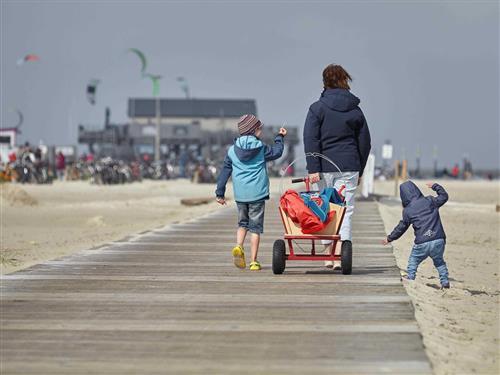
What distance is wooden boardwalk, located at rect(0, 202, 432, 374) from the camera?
24.3ft

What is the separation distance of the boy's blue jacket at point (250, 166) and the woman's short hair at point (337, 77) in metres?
0.79

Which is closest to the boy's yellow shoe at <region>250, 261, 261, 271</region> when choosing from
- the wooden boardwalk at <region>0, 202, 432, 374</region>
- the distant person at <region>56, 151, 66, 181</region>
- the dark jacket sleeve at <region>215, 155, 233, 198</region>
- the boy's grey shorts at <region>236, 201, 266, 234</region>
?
the wooden boardwalk at <region>0, 202, 432, 374</region>

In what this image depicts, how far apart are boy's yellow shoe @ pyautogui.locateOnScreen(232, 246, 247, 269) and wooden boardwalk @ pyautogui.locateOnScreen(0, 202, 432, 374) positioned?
0.08 m

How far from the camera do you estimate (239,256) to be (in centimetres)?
1220

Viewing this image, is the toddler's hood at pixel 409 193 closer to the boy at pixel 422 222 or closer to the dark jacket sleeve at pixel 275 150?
the boy at pixel 422 222

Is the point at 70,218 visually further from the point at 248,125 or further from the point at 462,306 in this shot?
the point at 462,306

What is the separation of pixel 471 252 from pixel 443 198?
8.01 m

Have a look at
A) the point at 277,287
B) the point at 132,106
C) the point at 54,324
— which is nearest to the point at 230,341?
the point at 54,324

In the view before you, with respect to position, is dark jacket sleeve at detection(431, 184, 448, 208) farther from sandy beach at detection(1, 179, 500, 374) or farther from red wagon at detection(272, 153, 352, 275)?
red wagon at detection(272, 153, 352, 275)

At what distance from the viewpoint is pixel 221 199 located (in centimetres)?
1246

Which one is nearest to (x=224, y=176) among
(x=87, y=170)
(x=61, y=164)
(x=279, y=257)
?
(x=279, y=257)

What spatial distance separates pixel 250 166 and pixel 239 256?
0.88 meters

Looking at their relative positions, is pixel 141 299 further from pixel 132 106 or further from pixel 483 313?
→ pixel 132 106

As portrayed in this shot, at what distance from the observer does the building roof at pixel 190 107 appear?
151 m
